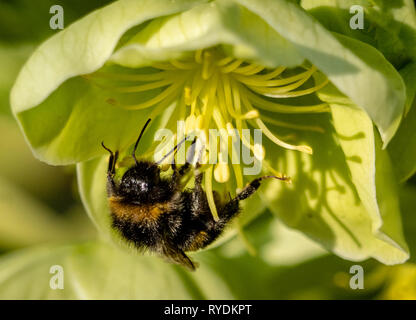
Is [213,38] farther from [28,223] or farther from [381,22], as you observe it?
[28,223]

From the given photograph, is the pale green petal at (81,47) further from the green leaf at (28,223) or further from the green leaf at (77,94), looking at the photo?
the green leaf at (28,223)

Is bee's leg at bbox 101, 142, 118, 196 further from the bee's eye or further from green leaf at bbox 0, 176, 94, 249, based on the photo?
green leaf at bbox 0, 176, 94, 249

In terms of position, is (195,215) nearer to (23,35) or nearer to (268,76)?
(268,76)

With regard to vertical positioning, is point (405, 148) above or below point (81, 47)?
below

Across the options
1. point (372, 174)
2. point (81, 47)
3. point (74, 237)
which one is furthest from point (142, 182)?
point (74, 237)

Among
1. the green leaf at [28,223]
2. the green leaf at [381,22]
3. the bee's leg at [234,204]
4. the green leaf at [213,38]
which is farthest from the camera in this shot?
the green leaf at [28,223]

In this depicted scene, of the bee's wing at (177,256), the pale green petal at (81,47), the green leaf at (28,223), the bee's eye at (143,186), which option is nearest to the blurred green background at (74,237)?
the green leaf at (28,223)
